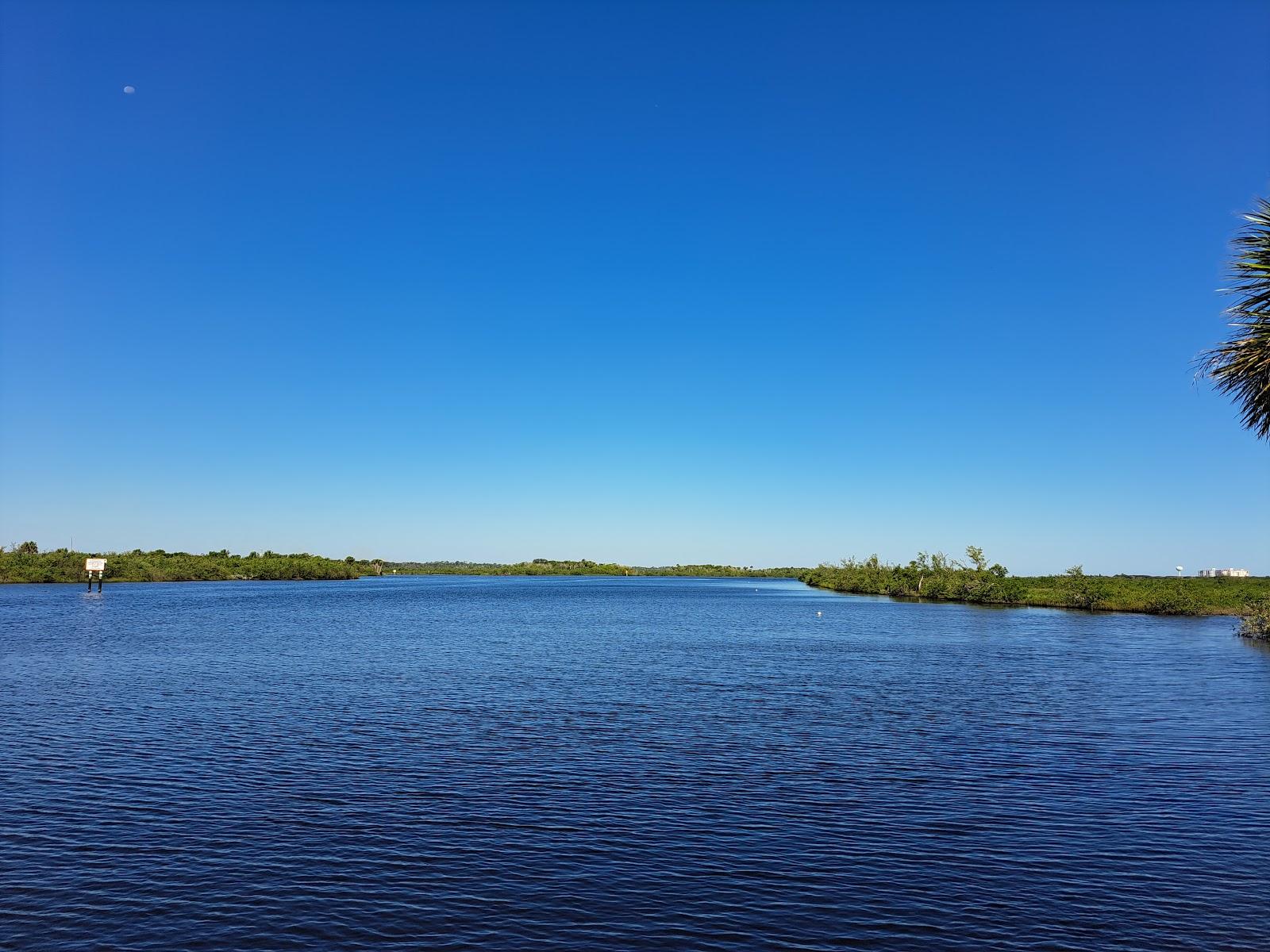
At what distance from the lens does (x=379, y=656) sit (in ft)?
192

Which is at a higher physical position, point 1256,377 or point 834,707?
point 1256,377

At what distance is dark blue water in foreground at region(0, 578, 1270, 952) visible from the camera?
1550 centimetres

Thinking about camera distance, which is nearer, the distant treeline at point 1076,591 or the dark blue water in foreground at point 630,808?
the dark blue water in foreground at point 630,808

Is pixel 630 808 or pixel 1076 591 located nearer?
pixel 630 808

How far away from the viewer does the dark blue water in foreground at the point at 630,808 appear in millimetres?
15500

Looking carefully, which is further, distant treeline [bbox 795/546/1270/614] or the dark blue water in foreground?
distant treeline [bbox 795/546/1270/614]

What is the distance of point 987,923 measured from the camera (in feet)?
50.8

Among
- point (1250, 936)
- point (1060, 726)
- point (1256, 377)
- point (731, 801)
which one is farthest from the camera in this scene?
point (1060, 726)

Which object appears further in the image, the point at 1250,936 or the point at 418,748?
the point at 418,748

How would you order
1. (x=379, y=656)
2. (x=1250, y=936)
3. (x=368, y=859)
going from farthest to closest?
(x=379, y=656)
(x=368, y=859)
(x=1250, y=936)

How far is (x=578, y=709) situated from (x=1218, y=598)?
111971 millimetres

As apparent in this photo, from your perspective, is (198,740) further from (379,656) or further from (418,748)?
(379,656)

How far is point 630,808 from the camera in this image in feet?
73.4

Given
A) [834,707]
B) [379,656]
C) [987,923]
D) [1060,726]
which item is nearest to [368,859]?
[987,923]
